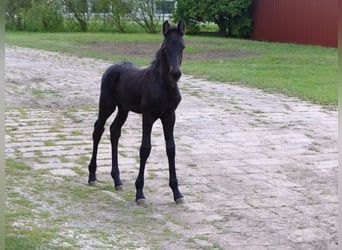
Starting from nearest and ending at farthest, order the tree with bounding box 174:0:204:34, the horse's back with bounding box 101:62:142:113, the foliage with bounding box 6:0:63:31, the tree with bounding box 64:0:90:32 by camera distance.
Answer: the horse's back with bounding box 101:62:142:113, the tree with bounding box 174:0:204:34, the foliage with bounding box 6:0:63:31, the tree with bounding box 64:0:90:32

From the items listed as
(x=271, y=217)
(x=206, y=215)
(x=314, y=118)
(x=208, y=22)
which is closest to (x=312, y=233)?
(x=271, y=217)

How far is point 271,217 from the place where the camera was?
5023 millimetres

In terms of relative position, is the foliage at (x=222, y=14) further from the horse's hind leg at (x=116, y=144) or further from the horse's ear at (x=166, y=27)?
the horse's ear at (x=166, y=27)

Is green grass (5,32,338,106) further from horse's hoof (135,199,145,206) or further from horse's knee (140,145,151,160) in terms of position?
horse's hoof (135,199,145,206)

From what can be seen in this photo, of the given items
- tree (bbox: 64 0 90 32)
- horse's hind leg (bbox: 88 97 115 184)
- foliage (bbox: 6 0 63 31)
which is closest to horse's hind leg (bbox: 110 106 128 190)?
horse's hind leg (bbox: 88 97 115 184)

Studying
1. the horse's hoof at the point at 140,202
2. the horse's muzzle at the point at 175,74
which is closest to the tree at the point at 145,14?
the horse's hoof at the point at 140,202

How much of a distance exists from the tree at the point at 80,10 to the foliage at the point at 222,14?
5657mm

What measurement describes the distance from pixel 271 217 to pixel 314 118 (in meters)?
4.97

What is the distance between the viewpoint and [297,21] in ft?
83.1

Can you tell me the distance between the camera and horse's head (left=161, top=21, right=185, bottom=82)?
4.90 metres

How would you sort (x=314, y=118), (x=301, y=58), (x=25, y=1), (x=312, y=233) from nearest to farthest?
1. (x=312, y=233)
2. (x=314, y=118)
3. (x=301, y=58)
4. (x=25, y=1)

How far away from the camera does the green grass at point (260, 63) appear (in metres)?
13.4

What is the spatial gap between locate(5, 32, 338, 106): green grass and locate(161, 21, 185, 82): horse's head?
673 cm

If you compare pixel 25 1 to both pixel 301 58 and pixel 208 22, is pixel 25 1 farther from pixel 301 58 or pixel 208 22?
pixel 301 58
